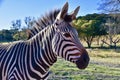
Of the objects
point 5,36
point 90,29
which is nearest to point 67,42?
point 5,36

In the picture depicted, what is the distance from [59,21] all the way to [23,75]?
2.73 feet

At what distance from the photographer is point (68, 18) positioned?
419cm

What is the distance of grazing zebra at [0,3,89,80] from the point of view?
4.02m

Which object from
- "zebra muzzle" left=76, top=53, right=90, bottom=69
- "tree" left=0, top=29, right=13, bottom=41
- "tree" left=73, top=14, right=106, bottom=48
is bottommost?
"zebra muzzle" left=76, top=53, right=90, bottom=69

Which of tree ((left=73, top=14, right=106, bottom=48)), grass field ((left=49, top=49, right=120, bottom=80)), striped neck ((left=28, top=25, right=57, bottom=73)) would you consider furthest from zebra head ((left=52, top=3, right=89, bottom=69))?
tree ((left=73, top=14, right=106, bottom=48))

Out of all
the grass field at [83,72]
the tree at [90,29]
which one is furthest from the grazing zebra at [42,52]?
the tree at [90,29]

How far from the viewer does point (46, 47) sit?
429 centimetres

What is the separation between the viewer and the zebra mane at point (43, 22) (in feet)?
14.7

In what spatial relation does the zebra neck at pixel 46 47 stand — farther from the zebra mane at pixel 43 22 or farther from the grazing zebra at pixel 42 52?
the zebra mane at pixel 43 22

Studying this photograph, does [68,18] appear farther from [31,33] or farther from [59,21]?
[31,33]

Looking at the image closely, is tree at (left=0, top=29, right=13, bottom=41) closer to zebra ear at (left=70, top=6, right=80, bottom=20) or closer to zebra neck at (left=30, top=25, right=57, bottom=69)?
zebra neck at (left=30, top=25, right=57, bottom=69)

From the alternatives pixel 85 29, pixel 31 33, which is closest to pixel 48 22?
pixel 31 33

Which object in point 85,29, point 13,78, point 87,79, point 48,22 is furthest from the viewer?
point 85,29

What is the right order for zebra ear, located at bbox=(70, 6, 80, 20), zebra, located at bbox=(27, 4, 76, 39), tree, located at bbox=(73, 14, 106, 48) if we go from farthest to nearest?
tree, located at bbox=(73, 14, 106, 48) → zebra, located at bbox=(27, 4, 76, 39) → zebra ear, located at bbox=(70, 6, 80, 20)
